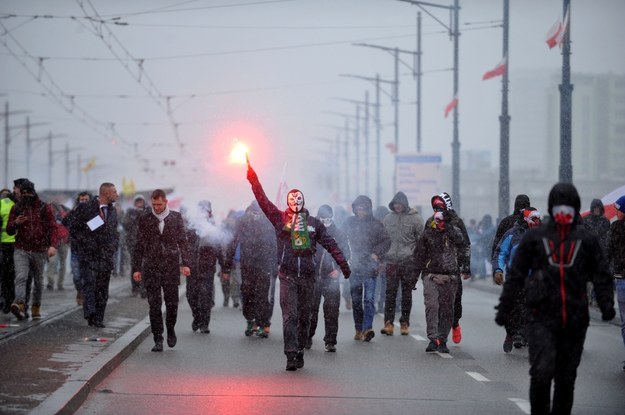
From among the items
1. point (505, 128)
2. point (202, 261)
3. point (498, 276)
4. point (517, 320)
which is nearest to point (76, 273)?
point (202, 261)

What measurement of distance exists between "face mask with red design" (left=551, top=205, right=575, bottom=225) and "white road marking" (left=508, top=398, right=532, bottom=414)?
2081 mm

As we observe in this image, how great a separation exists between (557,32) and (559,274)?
17752mm

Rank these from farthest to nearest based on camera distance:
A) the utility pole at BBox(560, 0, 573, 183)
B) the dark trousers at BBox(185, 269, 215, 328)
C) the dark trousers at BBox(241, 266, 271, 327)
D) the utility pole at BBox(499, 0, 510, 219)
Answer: the utility pole at BBox(499, 0, 510, 219) → the utility pole at BBox(560, 0, 573, 183) → the dark trousers at BBox(185, 269, 215, 328) → the dark trousers at BBox(241, 266, 271, 327)

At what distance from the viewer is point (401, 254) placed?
1647 centimetres

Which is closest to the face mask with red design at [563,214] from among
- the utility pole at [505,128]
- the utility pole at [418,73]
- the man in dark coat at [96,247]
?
the man in dark coat at [96,247]

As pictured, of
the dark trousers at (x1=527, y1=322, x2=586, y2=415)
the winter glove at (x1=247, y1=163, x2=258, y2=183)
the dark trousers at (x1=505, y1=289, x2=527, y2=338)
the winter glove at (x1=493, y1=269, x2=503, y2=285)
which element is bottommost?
the dark trousers at (x1=505, y1=289, x2=527, y2=338)

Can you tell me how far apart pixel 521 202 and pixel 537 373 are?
665 cm

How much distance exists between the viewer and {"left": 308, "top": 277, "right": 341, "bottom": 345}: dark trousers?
14094mm

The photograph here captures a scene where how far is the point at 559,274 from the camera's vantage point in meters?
7.67

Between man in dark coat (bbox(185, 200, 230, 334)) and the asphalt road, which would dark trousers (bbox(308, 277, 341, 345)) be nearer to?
the asphalt road

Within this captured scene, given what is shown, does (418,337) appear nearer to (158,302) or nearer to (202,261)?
(202,261)

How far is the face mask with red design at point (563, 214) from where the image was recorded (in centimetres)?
767

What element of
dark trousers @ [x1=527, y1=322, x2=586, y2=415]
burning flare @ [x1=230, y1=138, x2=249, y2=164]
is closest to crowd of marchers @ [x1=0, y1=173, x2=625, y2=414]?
dark trousers @ [x1=527, y1=322, x2=586, y2=415]

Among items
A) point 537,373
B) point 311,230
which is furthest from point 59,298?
point 537,373
